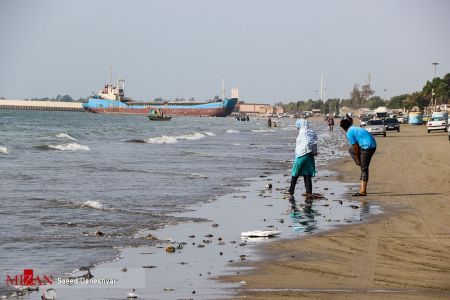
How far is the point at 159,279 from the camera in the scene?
29.0 feet

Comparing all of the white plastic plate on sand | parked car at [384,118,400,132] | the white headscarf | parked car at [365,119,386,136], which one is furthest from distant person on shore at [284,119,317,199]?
parked car at [384,118,400,132]

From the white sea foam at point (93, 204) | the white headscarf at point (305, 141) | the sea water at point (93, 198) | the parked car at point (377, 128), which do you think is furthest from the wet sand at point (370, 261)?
the parked car at point (377, 128)

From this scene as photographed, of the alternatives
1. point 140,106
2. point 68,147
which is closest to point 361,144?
point 68,147

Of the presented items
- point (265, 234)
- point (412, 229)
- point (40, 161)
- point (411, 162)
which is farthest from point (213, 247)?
point (40, 161)

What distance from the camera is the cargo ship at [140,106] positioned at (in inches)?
7126

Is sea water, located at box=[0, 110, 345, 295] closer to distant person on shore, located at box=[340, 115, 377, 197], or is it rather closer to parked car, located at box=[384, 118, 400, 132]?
distant person on shore, located at box=[340, 115, 377, 197]

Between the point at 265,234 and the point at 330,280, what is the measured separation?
306 centimetres

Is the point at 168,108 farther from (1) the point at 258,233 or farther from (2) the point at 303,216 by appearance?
(1) the point at 258,233

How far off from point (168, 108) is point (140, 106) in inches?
293

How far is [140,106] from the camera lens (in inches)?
7131

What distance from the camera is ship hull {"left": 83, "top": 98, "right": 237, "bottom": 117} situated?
180375mm

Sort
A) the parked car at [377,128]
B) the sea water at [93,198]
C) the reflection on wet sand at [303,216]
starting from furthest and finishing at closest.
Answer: the parked car at [377,128] → the reflection on wet sand at [303,216] → the sea water at [93,198]

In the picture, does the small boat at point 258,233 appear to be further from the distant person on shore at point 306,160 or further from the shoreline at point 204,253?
the distant person on shore at point 306,160

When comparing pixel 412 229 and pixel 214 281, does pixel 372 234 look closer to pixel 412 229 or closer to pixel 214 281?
pixel 412 229
